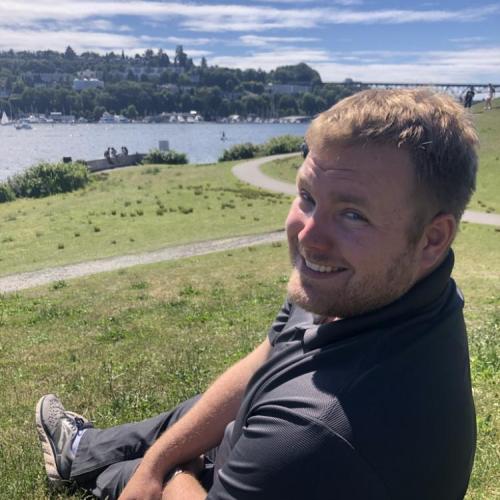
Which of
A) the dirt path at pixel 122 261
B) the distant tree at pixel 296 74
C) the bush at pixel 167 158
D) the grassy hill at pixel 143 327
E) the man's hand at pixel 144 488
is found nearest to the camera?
the man's hand at pixel 144 488

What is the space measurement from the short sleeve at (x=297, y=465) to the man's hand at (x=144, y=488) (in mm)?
777

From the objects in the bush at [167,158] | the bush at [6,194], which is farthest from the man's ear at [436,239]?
the bush at [167,158]

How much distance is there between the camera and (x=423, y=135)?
→ 1786 millimetres

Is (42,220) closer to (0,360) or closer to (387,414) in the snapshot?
(0,360)

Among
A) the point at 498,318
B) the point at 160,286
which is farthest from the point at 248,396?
the point at 160,286

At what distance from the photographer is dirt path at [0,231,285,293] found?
13367 millimetres

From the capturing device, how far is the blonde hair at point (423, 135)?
1.79m

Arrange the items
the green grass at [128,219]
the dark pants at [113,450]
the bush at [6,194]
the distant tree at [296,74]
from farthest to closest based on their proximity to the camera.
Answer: the distant tree at [296,74] < the bush at [6,194] < the green grass at [128,219] < the dark pants at [113,450]

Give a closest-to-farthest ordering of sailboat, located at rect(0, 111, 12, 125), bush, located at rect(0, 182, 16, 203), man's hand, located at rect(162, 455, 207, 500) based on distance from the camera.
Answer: man's hand, located at rect(162, 455, 207, 500) < bush, located at rect(0, 182, 16, 203) < sailboat, located at rect(0, 111, 12, 125)

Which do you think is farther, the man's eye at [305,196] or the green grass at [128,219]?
the green grass at [128,219]

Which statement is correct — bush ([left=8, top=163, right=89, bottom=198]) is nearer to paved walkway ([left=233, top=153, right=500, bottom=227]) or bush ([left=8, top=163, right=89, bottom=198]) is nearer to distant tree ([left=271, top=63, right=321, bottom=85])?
paved walkway ([left=233, top=153, right=500, bottom=227])

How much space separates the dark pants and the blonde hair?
1.85m

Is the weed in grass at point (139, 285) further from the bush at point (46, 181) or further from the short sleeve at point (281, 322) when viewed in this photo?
the bush at point (46, 181)

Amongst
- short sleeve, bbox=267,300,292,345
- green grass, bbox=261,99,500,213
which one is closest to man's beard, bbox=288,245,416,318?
short sleeve, bbox=267,300,292,345
